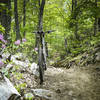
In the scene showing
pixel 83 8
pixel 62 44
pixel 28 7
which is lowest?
pixel 62 44

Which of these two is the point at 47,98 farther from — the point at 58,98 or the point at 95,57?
the point at 95,57

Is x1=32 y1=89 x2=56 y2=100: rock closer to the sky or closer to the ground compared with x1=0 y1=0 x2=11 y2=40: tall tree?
closer to the ground

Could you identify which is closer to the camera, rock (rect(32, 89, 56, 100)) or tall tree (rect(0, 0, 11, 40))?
tall tree (rect(0, 0, 11, 40))

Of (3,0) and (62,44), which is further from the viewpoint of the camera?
(62,44)

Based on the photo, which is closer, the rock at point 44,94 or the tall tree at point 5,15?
the tall tree at point 5,15

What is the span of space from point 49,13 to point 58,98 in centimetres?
1008

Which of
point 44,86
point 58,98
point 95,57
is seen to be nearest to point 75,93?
point 58,98

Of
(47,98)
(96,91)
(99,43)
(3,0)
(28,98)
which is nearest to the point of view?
(3,0)

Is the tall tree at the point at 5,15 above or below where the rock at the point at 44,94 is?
above

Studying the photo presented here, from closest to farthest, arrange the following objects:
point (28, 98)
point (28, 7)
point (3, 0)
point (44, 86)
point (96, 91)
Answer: point (3, 0)
point (28, 98)
point (96, 91)
point (44, 86)
point (28, 7)

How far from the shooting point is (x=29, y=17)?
39.2ft

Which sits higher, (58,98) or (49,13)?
(49,13)

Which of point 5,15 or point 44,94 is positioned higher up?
point 5,15

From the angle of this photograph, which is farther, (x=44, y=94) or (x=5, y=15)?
(x=5, y=15)
